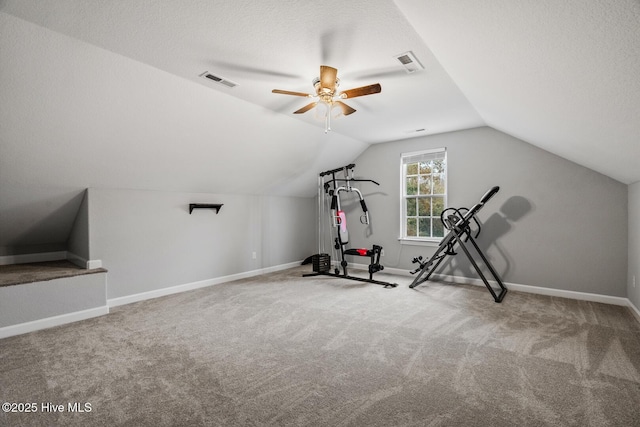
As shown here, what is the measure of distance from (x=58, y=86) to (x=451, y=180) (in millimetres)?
5386

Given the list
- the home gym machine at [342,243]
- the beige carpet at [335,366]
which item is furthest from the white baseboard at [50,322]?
the home gym machine at [342,243]

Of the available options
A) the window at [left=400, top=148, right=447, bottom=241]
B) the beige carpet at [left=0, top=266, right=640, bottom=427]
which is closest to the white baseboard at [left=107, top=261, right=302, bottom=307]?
the beige carpet at [left=0, top=266, right=640, bottom=427]

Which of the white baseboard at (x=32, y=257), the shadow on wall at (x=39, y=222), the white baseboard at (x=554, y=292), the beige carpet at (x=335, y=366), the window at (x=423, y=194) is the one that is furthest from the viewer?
the window at (x=423, y=194)

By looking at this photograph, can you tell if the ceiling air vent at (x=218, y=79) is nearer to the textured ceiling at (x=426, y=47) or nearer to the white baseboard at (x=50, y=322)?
the textured ceiling at (x=426, y=47)

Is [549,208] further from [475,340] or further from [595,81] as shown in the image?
[595,81]

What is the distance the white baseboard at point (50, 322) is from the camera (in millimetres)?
3135

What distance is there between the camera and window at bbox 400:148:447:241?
5570mm

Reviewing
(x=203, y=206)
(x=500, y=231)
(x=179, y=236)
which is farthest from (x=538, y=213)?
(x=179, y=236)

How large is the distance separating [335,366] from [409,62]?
9.03ft

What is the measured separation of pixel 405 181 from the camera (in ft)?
19.7

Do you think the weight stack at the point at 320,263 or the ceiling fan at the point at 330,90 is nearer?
the ceiling fan at the point at 330,90

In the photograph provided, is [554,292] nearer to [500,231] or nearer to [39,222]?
[500,231]

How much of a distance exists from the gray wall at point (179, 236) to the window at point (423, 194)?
8.15 ft

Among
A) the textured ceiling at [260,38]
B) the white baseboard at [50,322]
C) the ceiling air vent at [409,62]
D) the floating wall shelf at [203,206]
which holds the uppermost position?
the ceiling air vent at [409,62]
